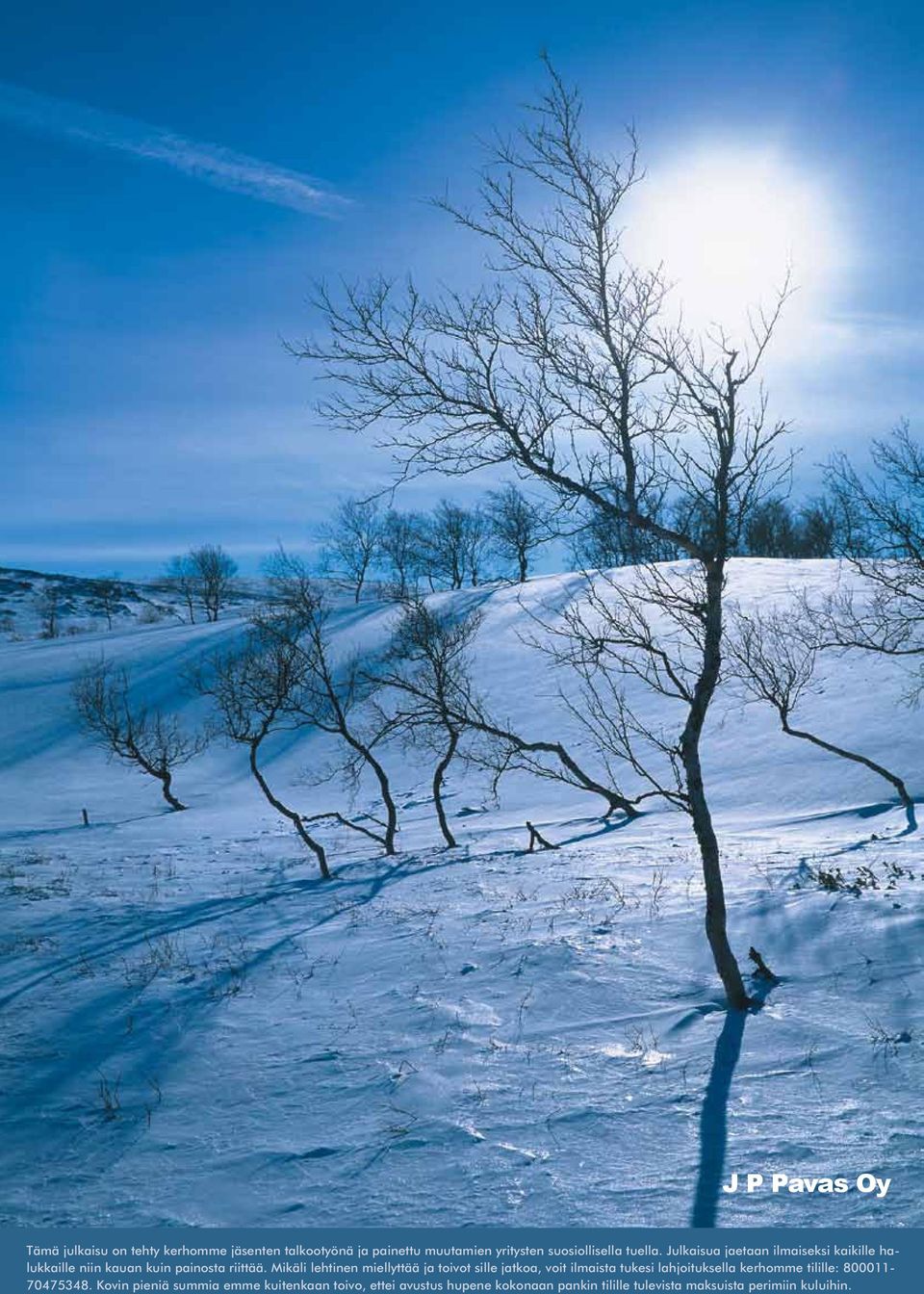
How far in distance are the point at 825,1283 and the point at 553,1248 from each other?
3.89 ft

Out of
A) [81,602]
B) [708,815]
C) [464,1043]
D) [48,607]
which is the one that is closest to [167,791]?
[464,1043]

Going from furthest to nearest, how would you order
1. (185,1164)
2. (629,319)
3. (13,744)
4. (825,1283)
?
(13,744) → (629,319) → (185,1164) → (825,1283)

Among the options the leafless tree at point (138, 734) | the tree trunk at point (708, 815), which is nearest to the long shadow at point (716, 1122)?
the tree trunk at point (708, 815)

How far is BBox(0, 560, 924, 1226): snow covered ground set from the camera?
4.05 meters

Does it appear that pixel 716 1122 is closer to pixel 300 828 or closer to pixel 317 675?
pixel 300 828

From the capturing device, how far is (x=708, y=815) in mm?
5797

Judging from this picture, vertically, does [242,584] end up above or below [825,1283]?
above

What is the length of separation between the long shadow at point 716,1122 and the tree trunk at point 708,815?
23 centimetres

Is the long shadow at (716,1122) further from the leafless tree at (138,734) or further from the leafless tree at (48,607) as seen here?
the leafless tree at (48,607)

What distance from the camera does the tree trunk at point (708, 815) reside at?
226 inches

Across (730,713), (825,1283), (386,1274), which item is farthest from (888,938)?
(730,713)

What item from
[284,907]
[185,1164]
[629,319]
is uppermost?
[629,319]

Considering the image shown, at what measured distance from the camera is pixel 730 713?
27.0 meters

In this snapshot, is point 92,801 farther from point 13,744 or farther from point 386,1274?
point 386,1274
